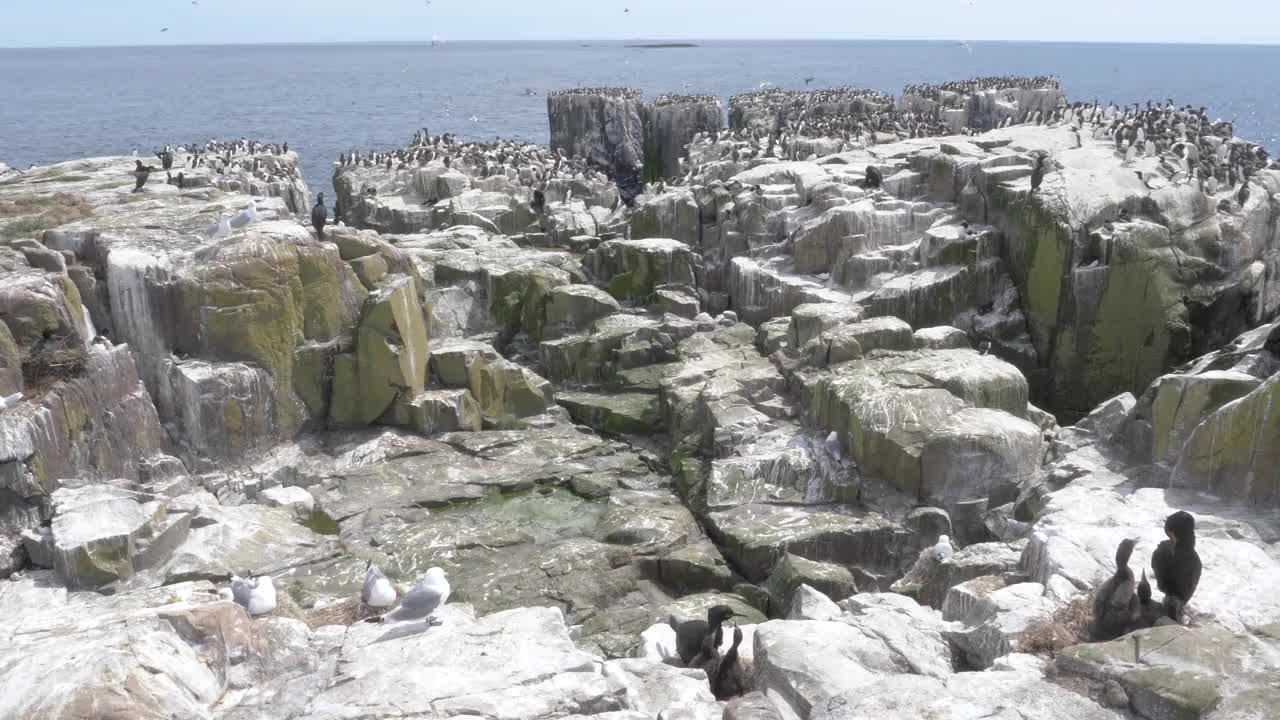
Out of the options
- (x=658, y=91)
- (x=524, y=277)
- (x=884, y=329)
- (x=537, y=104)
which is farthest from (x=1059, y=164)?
(x=658, y=91)

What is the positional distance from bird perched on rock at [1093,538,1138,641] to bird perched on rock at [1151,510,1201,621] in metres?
0.34

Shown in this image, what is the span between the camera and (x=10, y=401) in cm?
1591

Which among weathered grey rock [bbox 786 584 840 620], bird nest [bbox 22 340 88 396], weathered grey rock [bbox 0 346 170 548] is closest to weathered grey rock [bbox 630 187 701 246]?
weathered grey rock [bbox 0 346 170 548]

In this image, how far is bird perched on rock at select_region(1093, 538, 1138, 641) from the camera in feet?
32.2

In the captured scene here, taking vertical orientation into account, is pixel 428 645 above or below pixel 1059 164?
below

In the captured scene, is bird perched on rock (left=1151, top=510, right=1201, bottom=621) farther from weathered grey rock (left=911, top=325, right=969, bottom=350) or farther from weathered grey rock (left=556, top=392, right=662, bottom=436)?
weathered grey rock (left=556, top=392, right=662, bottom=436)

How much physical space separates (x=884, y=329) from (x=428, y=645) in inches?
523

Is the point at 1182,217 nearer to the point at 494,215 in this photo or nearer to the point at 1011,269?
the point at 1011,269

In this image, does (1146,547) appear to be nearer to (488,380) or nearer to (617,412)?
(617,412)

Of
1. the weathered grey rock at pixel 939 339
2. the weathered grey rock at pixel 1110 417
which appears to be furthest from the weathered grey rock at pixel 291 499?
the weathered grey rock at pixel 1110 417

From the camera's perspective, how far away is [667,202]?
101 ft

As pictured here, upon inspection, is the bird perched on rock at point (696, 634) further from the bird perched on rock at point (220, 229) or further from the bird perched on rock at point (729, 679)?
the bird perched on rock at point (220, 229)

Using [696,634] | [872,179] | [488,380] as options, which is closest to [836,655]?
[696,634]

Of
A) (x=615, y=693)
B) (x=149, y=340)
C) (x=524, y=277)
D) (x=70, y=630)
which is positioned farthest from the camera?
(x=524, y=277)
